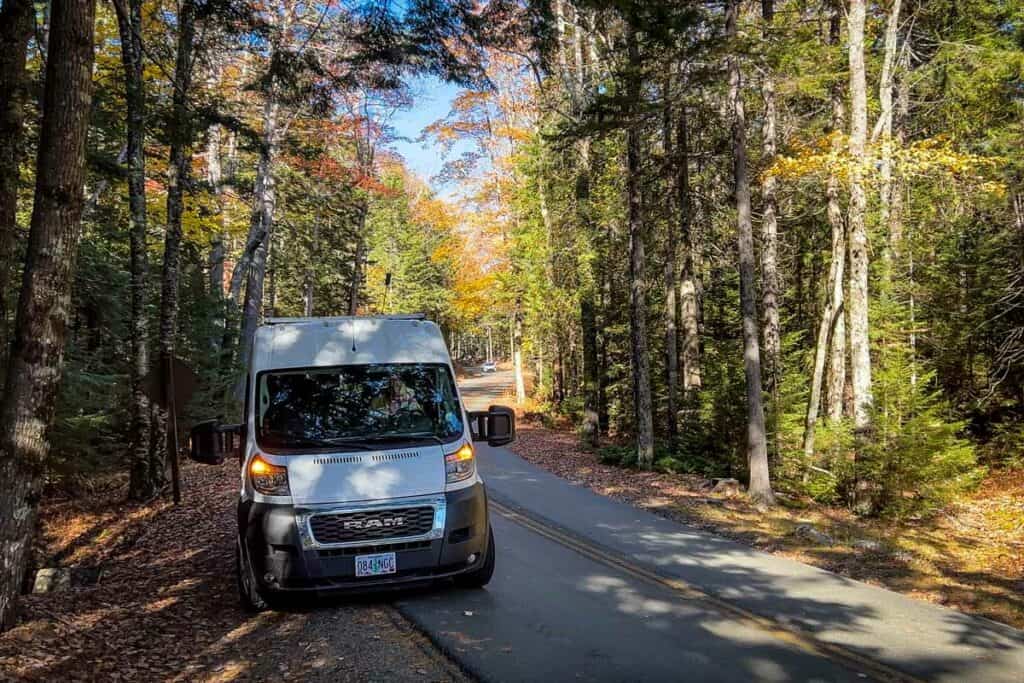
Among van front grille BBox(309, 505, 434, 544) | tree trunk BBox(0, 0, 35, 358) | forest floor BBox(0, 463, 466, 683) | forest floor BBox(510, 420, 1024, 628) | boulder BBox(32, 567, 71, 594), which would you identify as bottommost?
forest floor BBox(510, 420, 1024, 628)

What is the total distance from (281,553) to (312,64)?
7.50 meters

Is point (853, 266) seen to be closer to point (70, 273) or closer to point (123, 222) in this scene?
point (70, 273)

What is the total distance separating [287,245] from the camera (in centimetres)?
3481

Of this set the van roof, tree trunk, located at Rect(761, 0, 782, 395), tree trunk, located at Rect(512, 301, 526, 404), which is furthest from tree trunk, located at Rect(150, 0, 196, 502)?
tree trunk, located at Rect(512, 301, 526, 404)

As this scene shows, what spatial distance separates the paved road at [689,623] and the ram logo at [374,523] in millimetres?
903

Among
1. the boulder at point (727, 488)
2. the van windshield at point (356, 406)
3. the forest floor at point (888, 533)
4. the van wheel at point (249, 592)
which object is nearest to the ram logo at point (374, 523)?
the van windshield at point (356, 406)

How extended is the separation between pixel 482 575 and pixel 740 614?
98.3 inches

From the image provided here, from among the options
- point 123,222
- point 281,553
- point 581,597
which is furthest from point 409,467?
point 123,222

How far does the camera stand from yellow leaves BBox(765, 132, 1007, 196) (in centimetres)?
1262

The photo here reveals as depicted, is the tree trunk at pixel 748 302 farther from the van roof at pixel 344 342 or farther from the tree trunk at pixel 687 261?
the van roof at pixel 344 342

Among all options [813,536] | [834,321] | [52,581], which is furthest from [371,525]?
Result: [834,321]

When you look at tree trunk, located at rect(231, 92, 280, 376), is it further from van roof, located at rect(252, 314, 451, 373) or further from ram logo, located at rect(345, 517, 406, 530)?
ram logo, located at rect(345, 517, 406, 530)

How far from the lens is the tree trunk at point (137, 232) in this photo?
11.6m

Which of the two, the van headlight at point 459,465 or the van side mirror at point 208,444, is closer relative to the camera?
the van headlight at point 459,465
